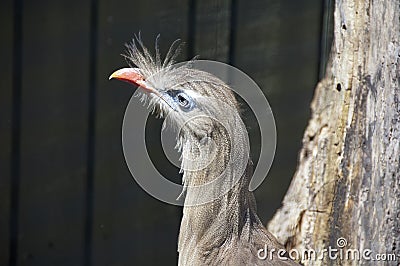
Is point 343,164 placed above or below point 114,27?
below

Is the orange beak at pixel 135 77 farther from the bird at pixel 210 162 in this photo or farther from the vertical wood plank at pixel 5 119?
the vertical wood plank at pixel 5 119

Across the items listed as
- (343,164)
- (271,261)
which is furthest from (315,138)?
(271,261)

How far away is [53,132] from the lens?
3295mm

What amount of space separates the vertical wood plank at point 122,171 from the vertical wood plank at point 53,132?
6 cm

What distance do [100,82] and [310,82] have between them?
73 cm

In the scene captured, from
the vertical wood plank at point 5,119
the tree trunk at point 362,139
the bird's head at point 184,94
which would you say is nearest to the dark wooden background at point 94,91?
the vertical wood plank at point 5,119

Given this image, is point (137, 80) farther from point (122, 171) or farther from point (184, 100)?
point (122, 171)

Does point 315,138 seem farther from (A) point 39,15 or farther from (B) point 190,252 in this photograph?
(A) point 39,15

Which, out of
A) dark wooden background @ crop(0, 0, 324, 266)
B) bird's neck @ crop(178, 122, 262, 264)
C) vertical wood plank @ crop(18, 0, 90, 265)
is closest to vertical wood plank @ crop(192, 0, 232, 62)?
dark wooden background @ crop(0, 0, 324, 266)

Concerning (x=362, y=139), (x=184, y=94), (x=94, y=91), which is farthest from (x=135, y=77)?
(x=94, y=91)

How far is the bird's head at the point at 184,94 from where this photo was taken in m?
2.04

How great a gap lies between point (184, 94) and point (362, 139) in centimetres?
45

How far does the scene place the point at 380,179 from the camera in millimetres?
2178

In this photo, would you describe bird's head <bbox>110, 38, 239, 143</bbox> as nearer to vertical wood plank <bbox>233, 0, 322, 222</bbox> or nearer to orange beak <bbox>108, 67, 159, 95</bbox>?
orange beak <bbox>108, 67, 159, 95</bbox>
